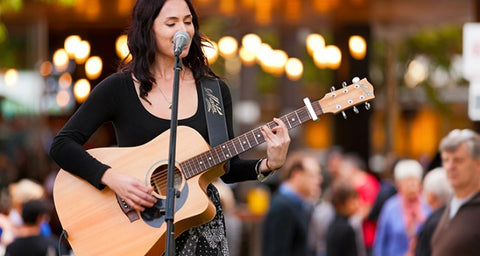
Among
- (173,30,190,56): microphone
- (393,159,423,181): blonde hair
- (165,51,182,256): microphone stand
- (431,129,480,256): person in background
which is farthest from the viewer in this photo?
(393,159,423,181): blonde hair

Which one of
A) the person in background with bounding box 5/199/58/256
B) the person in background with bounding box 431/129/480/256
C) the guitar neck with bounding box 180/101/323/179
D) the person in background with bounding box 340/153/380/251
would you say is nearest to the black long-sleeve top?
the guitar neck with bounding box 180/101/323/179

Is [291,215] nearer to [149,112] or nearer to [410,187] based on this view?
[410,187]

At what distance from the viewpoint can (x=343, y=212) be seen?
34.5 ft

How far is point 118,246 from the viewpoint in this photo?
4547 millimetres

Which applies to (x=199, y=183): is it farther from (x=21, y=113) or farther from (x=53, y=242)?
(x=21, y=113)

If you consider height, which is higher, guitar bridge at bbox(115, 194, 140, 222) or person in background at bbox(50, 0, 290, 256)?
person in background at bbox(50, 0, 290, 256)

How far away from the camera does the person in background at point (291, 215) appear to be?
9.86 meters

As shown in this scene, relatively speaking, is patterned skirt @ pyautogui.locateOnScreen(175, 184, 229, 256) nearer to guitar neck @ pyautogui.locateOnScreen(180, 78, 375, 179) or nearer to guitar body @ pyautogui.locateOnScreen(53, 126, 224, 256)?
guitar body @ pyautogui.locateOnScreen(53, 126, 224, 256)

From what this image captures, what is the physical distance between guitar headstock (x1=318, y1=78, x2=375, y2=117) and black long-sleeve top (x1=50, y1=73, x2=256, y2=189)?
447 mm

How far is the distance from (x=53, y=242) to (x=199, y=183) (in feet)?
12.8

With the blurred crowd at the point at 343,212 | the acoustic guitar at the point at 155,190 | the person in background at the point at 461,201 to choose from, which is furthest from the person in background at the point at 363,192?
the acoustic guitar at the point at 155,190

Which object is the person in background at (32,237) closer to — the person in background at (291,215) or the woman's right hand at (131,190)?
the person in background at (291,215)

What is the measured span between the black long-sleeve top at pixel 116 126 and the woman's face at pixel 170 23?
0.81ft

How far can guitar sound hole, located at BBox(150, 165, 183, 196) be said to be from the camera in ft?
15.0
